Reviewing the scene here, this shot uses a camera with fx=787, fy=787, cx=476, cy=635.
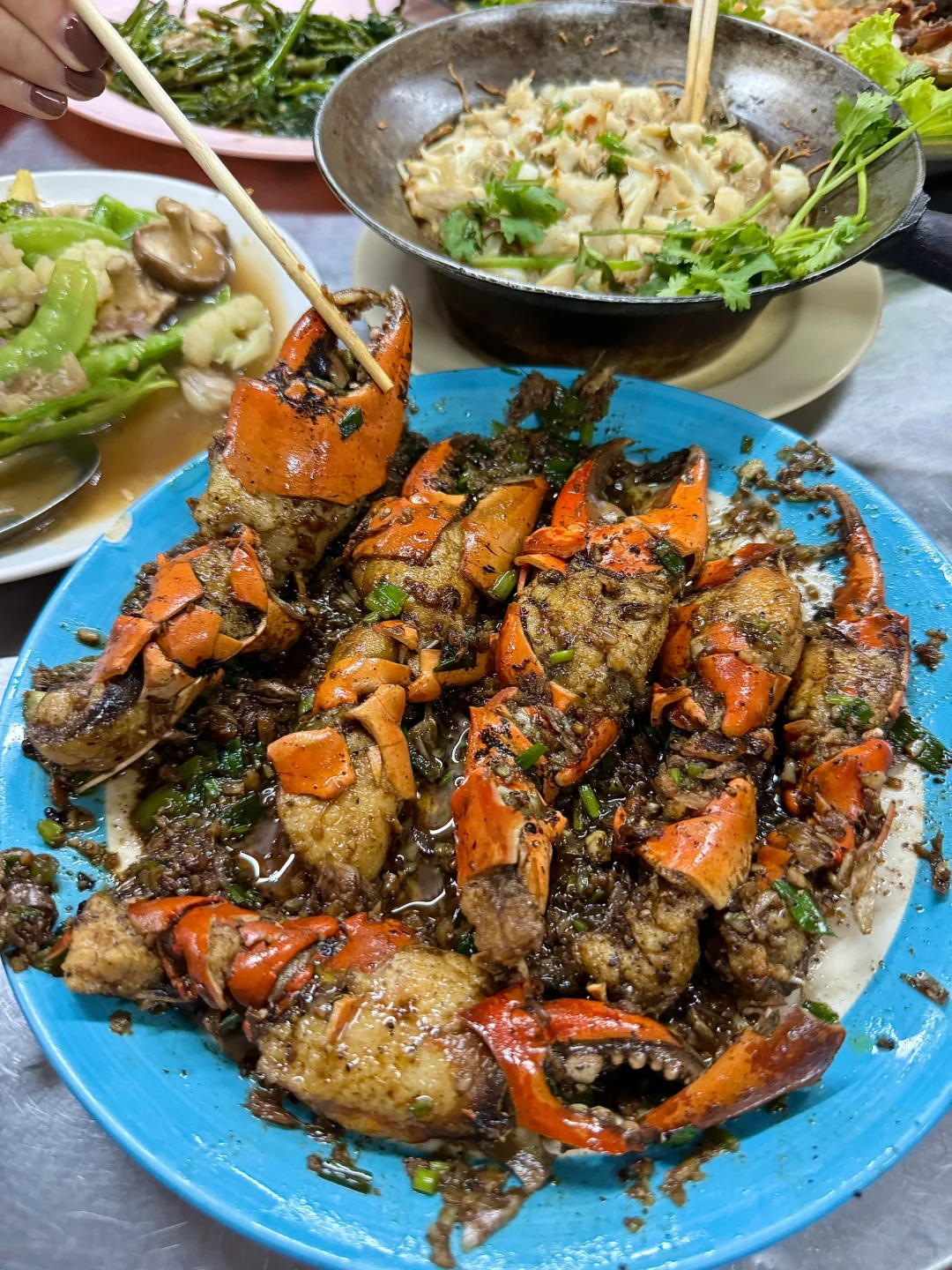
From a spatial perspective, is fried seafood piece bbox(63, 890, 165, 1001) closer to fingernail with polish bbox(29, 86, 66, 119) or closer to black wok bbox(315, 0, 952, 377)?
black wok bbox(315, 0, 952, 377)

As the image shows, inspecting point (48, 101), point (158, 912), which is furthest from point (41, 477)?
point (158, 912)

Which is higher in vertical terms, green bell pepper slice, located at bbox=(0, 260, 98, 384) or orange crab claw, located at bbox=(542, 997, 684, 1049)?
green bell pepper slice, located at bbox=(0, 260, 98, 384)

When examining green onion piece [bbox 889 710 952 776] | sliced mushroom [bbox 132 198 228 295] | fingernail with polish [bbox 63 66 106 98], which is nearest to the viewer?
green onion piece [bbox 889 710 952 776]

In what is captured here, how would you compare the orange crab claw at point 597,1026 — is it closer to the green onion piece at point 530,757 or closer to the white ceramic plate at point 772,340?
the green onion piece at point 530,757

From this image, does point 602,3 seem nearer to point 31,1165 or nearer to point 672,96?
point 672,96

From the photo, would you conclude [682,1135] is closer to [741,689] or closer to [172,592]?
[741,689]

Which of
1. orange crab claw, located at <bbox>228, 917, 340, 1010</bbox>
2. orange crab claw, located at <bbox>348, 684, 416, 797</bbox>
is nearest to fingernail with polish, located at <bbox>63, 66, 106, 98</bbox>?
orange crab claw, located at <bbox>348, 684, 416, 797</bbox>
